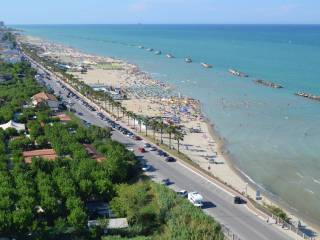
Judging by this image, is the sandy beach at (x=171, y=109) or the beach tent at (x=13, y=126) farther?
the beach tent at (x=13, y=126)

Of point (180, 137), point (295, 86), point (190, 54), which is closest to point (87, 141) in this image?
point (180, 137)

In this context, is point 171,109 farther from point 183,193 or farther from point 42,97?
point 183,193

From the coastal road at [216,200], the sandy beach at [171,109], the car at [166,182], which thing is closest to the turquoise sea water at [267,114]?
the sandy beach at [171,109]

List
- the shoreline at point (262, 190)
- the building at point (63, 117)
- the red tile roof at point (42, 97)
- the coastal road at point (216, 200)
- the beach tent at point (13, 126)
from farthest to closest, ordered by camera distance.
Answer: the red tile roof at point (42, 97) → the building at point (63, 117) → the beach tent at point (13, 126) → the shoreline at point (262, 190) → the coastal road at point (216, 200)

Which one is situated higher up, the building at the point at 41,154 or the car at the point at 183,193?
the building at the point at 41,154

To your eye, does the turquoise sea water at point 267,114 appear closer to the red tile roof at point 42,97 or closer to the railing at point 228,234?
the railing at point 228,234

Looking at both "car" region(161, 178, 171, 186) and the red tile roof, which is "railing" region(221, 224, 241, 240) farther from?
the red tile roof

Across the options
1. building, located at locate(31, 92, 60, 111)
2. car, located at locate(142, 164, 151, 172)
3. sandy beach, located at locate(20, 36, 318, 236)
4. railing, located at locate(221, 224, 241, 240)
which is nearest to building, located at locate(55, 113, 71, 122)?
building, located at locate(31, 92, 60, 111)
